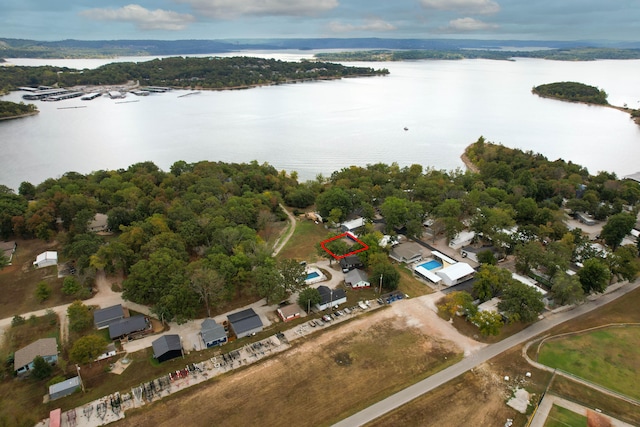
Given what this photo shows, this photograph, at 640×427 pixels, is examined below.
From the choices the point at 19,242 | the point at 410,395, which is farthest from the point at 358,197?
the point at 19,242

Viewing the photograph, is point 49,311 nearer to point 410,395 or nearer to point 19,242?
point 19,242

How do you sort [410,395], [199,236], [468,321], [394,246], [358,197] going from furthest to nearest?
[358,197] → [394,246] → [199,236] → [468,321] → [410,395]

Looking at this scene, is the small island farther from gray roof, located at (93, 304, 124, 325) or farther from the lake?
gray roof, located at (93, 304, 124, 325)

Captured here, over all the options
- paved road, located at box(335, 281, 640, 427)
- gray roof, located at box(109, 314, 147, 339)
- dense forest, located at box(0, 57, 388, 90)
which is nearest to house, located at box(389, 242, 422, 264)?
paved road, located at box(335, 281, 640, 427)

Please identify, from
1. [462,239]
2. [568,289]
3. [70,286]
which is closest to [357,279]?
[462,239]

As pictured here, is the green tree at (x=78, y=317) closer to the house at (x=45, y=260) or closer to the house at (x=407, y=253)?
the house at (x=45, y=260)

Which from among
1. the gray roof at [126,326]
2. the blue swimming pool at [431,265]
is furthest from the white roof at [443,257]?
the gray roof at [126,326]

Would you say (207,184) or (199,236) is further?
(207,184)
